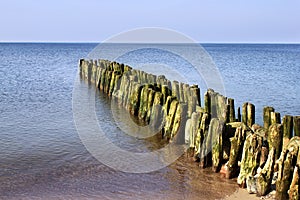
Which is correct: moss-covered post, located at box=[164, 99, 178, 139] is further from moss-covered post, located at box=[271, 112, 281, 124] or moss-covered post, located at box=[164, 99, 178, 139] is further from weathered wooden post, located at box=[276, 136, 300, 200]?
weathered wooden post, located at box=[276, 136, 300, 200]

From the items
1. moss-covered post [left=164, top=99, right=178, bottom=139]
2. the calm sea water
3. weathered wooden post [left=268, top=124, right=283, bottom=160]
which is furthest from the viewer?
moss-covered post [left=164, top=99, right=178, bottom=139]

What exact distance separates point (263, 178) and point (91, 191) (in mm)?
3431

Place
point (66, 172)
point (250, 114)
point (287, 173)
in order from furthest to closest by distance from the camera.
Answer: point (250, 114) → point (66, 172) → point (287, 173)

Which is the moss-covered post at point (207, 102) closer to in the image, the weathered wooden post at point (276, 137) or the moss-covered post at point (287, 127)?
the moss-covered post at point (287, 127)

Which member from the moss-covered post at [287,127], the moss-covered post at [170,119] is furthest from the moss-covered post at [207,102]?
the moss-covered post at [287,127]

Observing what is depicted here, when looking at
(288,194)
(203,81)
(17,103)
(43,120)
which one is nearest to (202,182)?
(288,194)

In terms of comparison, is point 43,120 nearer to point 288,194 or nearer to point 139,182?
point 139,182

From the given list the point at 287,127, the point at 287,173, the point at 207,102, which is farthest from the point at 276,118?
the point at 207,102

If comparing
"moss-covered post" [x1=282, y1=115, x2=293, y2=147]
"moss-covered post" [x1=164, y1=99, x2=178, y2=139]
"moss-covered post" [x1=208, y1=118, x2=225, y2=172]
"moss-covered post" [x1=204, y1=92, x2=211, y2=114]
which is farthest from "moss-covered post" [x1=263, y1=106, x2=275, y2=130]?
"moss-covered post" [x1=164, y1=99, x2=178, y2=139]

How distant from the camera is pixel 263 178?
8.57 metres

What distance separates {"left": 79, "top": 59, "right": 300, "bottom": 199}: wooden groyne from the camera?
830 centimetres

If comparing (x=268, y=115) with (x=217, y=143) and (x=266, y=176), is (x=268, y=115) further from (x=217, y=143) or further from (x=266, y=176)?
(x=266, y=176)

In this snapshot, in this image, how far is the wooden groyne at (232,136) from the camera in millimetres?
8297

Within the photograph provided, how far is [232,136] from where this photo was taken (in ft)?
33.8
